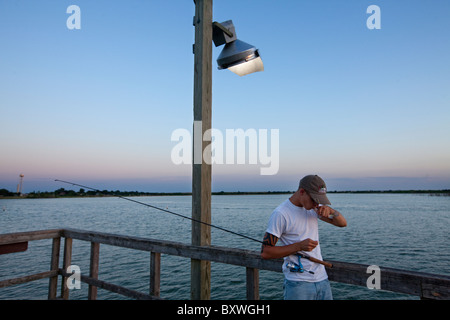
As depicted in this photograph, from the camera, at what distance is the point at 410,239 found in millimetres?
21422

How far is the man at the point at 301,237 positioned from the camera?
183cm

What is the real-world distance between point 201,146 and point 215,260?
3.86 feet

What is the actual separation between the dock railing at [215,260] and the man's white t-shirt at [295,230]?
0.23 m

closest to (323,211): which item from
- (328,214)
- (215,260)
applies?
(328,214)

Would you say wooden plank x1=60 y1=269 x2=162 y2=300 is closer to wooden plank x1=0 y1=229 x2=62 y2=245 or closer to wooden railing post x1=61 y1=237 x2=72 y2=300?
wooden railing post x1=61 y1=237 x2=72 y2=300

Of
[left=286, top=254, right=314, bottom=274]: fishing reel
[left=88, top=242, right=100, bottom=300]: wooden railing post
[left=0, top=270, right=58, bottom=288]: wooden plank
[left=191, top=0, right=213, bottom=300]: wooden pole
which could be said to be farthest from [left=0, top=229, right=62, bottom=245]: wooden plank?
[left=286, top=254, right=314, bottom=274]: fishing reel

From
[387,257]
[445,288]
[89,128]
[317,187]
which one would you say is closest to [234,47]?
[317,187]

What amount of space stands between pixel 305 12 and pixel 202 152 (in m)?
9.78

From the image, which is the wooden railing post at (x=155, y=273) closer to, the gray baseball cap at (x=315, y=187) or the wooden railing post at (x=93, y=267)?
the wooden railing post at (x=93, y=267)

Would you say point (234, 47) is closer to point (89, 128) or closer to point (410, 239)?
point (89, 128)

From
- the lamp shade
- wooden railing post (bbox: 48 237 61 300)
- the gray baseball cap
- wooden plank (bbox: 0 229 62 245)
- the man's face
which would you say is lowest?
wooden railing post (bbox: 48 237 61 300)

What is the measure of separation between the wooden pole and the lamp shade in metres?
0.19

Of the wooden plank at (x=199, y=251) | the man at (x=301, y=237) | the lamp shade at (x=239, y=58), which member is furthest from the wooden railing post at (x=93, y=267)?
the lamp shade at (x=239, y=58)

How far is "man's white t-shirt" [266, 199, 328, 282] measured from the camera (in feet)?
6.14
